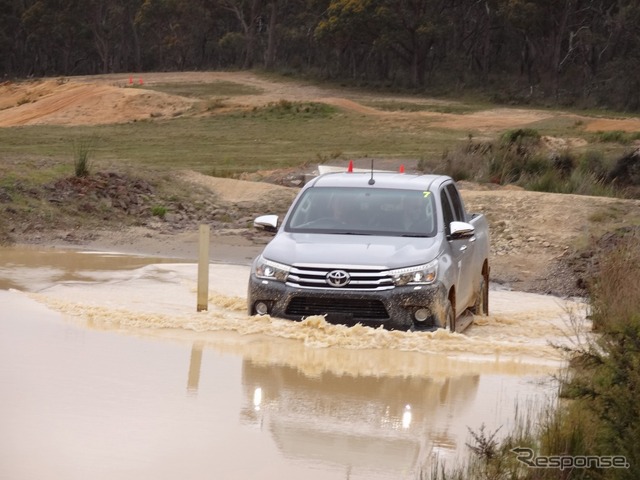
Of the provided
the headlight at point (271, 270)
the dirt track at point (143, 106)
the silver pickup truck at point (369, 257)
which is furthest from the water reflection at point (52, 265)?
the dirt track at point (143, 106)

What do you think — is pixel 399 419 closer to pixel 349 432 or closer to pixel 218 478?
pixel 349 432

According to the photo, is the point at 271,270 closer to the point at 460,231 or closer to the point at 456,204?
the point at 460,231

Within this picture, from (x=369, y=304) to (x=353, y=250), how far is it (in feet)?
1.87

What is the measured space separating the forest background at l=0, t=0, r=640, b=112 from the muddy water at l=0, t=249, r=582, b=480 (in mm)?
56412

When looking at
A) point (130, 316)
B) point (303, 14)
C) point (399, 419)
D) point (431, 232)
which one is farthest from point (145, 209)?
point (303, 14)

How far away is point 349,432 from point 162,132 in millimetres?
43351

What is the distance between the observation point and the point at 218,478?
8.79 m

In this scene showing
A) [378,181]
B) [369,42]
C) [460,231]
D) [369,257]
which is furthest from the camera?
[369,42]

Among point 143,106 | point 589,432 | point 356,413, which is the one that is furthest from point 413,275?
point 143,106

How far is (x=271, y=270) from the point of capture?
13.2 meters

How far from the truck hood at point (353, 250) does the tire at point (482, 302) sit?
2.49 meters

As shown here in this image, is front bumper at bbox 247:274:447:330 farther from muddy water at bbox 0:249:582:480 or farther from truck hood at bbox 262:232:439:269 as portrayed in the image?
truck hood at bbox 262:232:439:269

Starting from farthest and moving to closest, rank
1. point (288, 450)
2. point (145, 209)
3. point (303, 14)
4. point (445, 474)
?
point (303, 14), point (145, 209), point (288, 450), point (445, 474)

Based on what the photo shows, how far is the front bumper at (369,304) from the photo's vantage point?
12.9 metres
